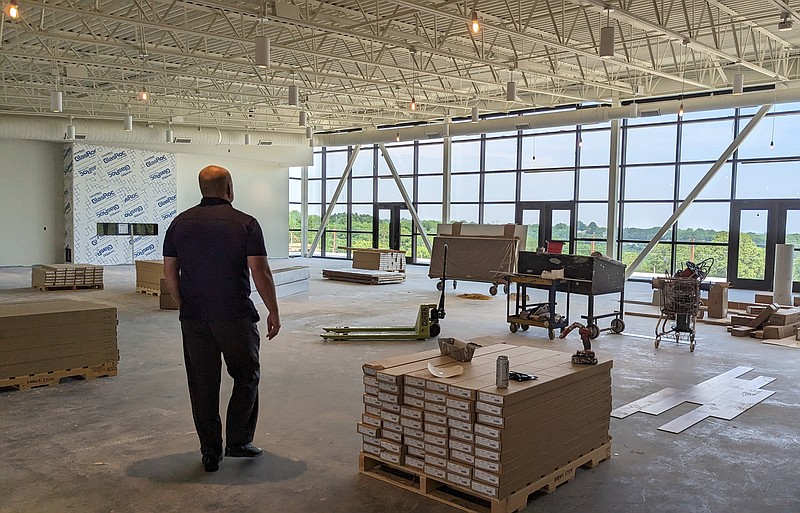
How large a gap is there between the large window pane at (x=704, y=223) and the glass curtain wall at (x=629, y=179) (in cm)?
3

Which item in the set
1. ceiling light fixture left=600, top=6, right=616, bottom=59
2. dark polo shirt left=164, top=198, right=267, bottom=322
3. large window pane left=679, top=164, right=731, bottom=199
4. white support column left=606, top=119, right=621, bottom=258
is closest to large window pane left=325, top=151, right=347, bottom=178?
white support column left=606, top=119, right=621, bottom=258

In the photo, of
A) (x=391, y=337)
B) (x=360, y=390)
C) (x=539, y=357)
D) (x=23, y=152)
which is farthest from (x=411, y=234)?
(x=539, y=357)

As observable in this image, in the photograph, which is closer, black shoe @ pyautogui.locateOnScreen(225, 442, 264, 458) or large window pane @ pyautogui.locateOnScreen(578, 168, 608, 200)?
black shoe @ pyautogui.locateOnScreen(225, 442, 264, 458)

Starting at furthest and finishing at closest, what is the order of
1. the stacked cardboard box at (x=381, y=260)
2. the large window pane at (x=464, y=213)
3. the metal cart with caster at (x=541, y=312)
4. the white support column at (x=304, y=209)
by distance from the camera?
the white support column at (x=304, y=209), the large window pane at (x=464, y=213), the stacked cardboard box at (x=381, y=260), the metal cart with caster at (x=541, y=312)

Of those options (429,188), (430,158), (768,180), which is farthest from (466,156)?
(768,180)

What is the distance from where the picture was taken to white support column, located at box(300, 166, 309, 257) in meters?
28.2

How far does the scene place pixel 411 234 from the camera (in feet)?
81.2

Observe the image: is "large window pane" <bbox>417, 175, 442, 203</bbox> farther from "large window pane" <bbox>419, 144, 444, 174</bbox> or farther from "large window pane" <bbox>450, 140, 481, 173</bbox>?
"large window pane" <bbox>450, 140, 481, 173</bbox>

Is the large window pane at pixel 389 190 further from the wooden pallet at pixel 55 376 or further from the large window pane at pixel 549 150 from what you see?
the wooden pallet at pixel 55 376

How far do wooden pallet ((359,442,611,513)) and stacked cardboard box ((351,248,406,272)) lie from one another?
50.2 feet

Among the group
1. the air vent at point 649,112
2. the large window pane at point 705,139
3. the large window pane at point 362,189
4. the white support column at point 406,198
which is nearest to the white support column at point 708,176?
the large window pane at point 705,139

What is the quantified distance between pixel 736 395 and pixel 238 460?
16.9 feet

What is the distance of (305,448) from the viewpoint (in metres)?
4.91

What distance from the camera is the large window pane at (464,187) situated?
73.6ft
